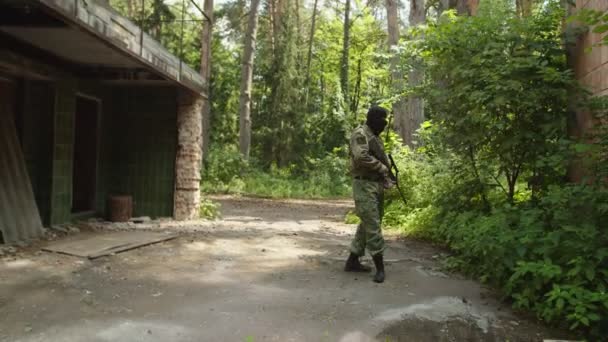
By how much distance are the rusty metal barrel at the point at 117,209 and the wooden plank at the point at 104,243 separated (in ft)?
5.06

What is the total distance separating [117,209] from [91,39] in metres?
3.87

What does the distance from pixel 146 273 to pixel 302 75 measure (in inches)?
855

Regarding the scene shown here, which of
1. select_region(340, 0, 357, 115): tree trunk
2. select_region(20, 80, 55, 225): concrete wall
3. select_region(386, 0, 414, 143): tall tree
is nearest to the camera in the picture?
select_region(20, 80, 55, 225): concrete wall

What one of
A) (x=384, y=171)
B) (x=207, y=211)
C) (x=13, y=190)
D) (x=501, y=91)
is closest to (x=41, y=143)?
(x=13, y=190)

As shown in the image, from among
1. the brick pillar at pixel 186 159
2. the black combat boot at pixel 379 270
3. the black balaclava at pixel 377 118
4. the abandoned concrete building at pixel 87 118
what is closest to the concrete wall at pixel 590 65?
the black balaclava at pixel 377 118

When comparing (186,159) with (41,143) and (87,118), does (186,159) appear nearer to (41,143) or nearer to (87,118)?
(87,118)

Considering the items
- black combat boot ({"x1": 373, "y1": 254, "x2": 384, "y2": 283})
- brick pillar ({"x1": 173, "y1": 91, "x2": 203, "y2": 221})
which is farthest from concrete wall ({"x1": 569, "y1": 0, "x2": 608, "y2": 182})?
brick pillar ({"x1": 173, "y1": 91, "x2": 203, "y2": 221})

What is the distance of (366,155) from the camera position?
16.9ft

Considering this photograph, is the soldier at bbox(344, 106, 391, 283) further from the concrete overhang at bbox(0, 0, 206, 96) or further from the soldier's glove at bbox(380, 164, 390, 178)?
the concrete overhang at bbox(0, 0, 206, 96)

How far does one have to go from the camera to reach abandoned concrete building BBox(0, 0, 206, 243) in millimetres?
6039

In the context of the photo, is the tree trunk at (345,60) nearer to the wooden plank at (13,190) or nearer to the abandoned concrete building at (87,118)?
the abandoned concrete building at (87,118)

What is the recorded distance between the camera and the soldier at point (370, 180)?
16.9 feet

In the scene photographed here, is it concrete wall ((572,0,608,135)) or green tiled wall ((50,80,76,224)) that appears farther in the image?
green tiled wall ((50,80,76,224))

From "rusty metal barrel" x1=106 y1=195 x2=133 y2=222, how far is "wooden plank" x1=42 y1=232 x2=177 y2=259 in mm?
1542
